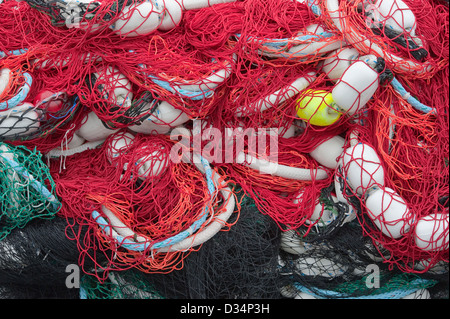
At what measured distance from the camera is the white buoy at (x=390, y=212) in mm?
1537

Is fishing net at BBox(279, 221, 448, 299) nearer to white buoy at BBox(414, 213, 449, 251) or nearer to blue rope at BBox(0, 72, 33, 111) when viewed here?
white buoy at BBox(414, 213, 449, 251)

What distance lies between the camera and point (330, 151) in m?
1.74

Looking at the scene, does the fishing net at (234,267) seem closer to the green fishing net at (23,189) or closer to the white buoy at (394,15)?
the green fishing net at (23,189)

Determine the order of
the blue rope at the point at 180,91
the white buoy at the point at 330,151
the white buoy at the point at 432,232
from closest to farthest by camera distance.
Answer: the white buoy at the point at 432,232 → the blue rope at the point at 180,91 → the white buoy at the point at 330,151

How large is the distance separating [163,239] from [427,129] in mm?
1003

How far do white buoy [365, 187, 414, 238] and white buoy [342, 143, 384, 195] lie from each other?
0.12ft

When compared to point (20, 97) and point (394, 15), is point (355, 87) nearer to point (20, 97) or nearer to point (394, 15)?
point (394, 15)

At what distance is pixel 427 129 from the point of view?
65.2 inches

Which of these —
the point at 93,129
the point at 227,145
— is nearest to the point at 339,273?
the point at 227,145

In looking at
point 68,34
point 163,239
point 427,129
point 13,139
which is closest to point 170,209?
point 163,239

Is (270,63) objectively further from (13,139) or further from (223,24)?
(13,139)

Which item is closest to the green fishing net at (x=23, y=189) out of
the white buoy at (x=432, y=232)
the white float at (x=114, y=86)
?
the white float at (x=114, y=86)

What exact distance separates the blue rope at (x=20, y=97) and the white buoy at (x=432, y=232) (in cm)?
138

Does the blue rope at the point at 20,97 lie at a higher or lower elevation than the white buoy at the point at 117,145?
higher
